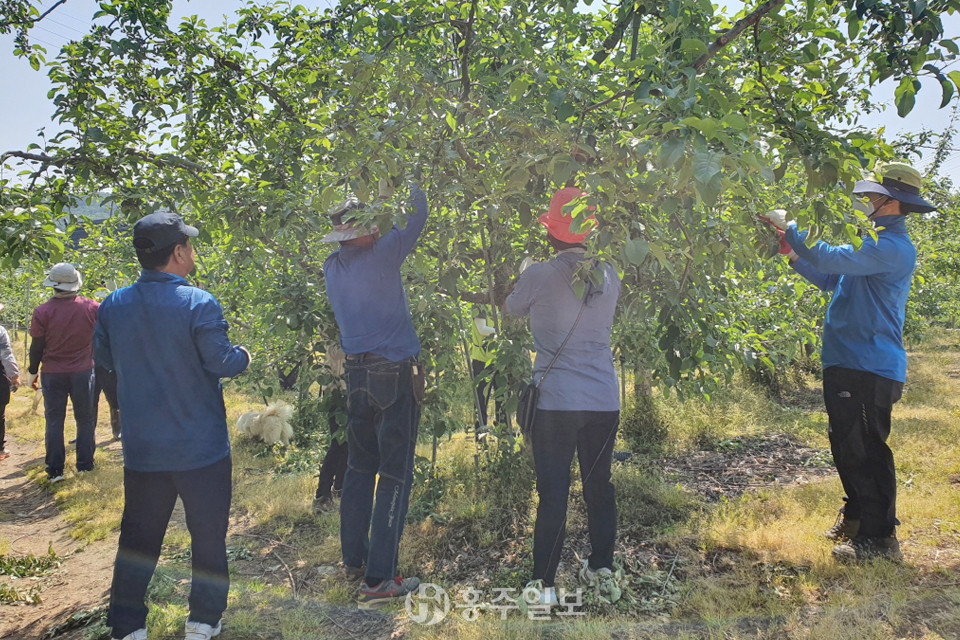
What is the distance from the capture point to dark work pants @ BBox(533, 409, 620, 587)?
2.89 metres

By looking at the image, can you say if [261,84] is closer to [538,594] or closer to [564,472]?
[564,472]

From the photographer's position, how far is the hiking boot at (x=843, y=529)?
3.33 m

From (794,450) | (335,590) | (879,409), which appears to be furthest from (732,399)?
(335,590)

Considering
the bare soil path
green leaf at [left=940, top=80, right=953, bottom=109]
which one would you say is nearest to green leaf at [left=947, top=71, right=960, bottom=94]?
green leaf at [left=940, top=80, right=953, bottom=109]

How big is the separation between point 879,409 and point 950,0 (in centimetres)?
188

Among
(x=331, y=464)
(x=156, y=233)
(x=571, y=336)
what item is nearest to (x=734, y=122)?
(x=571, y=336)

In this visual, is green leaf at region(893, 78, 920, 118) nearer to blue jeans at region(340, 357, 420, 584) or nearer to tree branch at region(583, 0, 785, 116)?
tree branch at region(583, 0, 785, 116)

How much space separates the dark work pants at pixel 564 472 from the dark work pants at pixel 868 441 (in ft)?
4.01

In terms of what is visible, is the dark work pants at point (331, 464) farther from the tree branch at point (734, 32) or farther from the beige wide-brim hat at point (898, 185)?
the beige wide-brim hat at point (898, 185)

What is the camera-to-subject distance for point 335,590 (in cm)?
327

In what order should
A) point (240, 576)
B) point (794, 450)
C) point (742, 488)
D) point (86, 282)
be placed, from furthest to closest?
point (86, 282), point (794, 450), point (742, 488), point (240, 576)

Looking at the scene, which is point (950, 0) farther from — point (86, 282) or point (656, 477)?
point (86, 282)

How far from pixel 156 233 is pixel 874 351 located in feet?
10.7

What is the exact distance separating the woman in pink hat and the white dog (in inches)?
172
